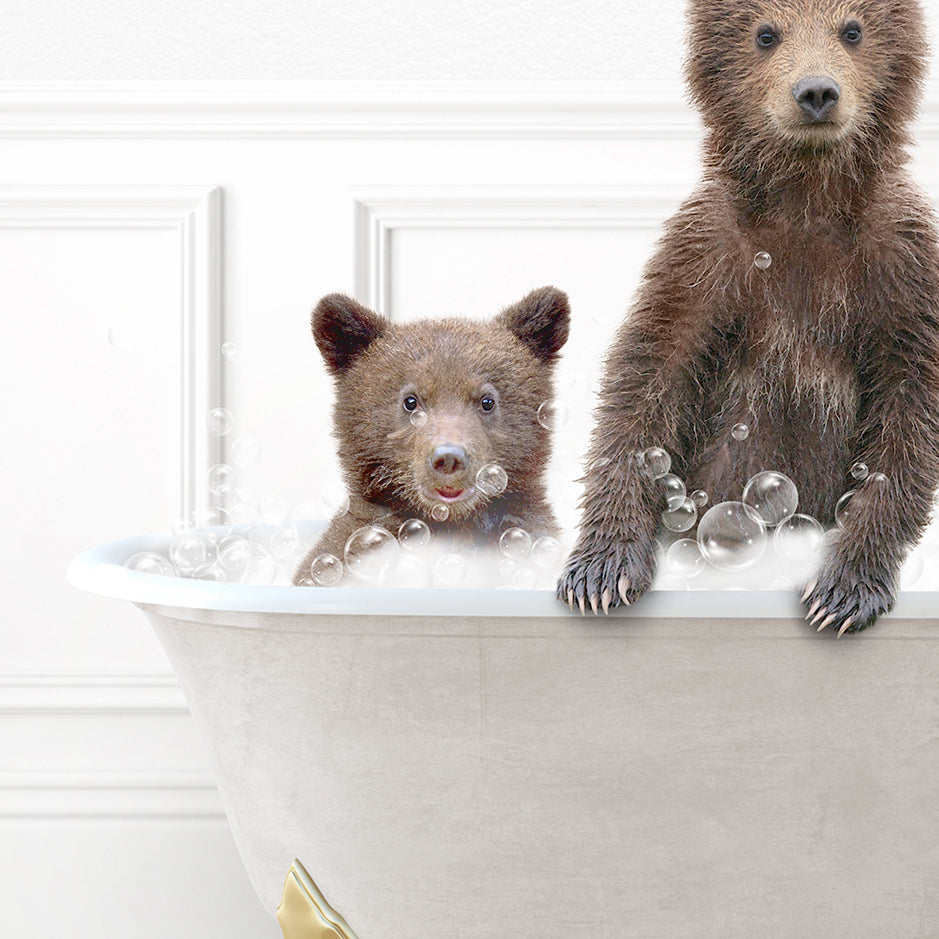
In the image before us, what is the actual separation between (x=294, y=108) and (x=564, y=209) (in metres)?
0.49

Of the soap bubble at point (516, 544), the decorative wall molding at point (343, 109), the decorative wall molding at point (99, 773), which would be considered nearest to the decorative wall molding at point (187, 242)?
the decorative wall molding at point (343, 109)

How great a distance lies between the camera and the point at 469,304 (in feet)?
5.98

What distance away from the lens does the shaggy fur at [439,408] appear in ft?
3.92

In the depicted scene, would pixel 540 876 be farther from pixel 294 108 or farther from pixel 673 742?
pixel 294 108

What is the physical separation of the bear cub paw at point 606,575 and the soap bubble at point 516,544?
0.56 feet

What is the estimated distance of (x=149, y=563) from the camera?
1.24 metres

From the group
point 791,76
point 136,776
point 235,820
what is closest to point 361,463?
point 235,820

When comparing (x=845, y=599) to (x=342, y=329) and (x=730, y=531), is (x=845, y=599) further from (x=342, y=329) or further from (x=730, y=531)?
(x=342, y=329)

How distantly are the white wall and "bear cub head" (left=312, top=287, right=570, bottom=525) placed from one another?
0.53 meters

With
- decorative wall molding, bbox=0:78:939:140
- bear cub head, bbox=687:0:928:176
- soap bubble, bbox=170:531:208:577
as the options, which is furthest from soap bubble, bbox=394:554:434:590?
decorative wall molding, bbox=0:78:939:140

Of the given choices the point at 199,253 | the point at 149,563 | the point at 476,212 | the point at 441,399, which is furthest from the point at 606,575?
the point at 199,253

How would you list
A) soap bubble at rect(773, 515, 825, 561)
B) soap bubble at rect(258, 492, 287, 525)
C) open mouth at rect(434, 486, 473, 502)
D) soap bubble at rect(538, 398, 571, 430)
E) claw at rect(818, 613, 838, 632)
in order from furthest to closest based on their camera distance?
soap bubble at rect(258, 492, 287, 525)
soap bubble at rect(538, 398, 571, 430)
open mouth at rect(434, 486, 473, 502)
soap bubble at rect(773, 515, 825, 561)
claw at rect(818, 613, 838, 632)

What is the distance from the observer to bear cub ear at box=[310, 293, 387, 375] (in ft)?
4.11

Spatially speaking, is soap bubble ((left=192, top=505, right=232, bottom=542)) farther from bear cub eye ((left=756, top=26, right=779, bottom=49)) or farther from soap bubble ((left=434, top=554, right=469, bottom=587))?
bear cub eye ((left=756, top=26, right=779, bottom=49))
